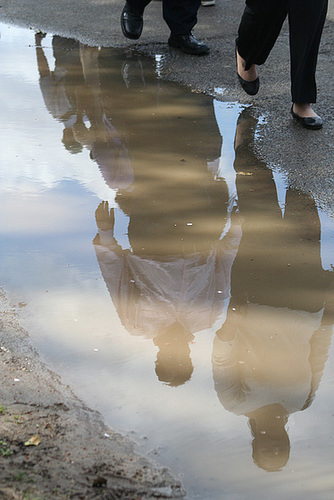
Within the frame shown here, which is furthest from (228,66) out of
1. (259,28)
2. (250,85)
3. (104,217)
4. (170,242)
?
(170,242)

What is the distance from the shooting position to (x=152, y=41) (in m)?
6.53

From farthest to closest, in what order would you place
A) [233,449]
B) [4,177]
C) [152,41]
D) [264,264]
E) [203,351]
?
[152,41] → [4,177] → [264,264] → [203,351] → [233,449]

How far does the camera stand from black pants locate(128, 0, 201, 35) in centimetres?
592

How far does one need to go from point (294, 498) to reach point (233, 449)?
0.73 ft

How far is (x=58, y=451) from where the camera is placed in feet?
5.97

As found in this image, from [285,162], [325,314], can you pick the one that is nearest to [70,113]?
[285,162]

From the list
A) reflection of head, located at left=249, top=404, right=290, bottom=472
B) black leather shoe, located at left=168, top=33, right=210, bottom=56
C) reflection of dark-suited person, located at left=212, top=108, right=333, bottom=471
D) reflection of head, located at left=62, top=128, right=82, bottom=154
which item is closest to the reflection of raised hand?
reflection of dark-suited person, located at left=212, top=108, right=333, bottom=471

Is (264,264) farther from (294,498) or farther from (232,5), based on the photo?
(232,5)

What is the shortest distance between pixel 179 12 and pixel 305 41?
2133 mm

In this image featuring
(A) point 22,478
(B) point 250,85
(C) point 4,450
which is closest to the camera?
(A) point 22,478

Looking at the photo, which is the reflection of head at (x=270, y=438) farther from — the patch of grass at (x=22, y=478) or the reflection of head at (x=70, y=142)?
the reflection of head at (x=70, y=142)

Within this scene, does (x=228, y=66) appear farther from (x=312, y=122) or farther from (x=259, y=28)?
(x=312, y=122)

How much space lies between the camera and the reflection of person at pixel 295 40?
13.3ft

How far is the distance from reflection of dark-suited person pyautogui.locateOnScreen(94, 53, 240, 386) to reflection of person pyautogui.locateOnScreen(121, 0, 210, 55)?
1774 millimetres
